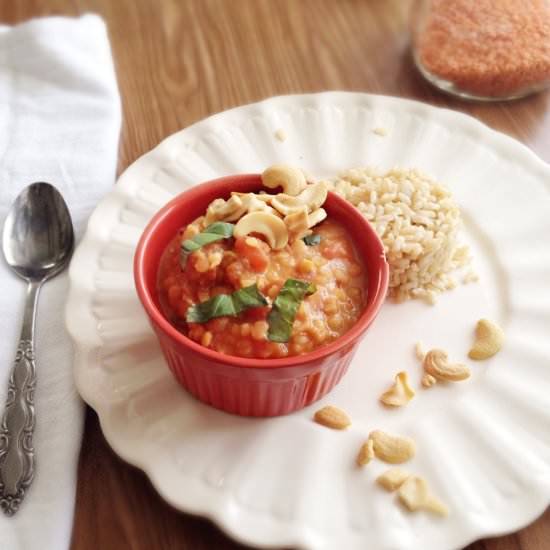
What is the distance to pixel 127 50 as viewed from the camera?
204cm

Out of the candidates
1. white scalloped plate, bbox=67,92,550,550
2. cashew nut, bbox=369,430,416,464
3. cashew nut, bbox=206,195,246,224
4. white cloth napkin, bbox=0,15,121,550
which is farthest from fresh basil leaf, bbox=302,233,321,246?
white cloth napkin, bbox=0,15,121,550

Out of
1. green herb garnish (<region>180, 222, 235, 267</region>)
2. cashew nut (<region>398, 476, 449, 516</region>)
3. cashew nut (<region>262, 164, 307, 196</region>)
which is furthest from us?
cashew nut (<region>262, 164, 307, 196</region>)

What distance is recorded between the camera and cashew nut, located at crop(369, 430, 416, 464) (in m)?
1.11

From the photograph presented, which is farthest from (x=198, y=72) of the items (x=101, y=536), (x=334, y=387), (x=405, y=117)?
(x=101, y=536)

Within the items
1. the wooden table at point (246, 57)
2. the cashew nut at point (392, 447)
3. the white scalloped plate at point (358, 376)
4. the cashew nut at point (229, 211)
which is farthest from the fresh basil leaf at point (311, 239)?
the wooden table at point (246, 57)

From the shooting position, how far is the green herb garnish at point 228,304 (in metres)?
1.07

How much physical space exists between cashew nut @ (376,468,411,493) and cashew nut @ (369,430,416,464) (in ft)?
0.09

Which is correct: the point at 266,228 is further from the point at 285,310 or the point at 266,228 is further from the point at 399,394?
the point at 399,394

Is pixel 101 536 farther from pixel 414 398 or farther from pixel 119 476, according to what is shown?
pixel 414 398

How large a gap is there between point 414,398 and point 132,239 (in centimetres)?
66

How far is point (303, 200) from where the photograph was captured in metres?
1.22

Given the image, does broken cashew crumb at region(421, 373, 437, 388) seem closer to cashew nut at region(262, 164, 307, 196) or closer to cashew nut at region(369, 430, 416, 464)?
cashew nut at region(369, 430, 416, 464)

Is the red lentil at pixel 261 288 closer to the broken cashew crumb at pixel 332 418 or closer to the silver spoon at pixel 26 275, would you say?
the broken cashew crumb at pixel 332 418

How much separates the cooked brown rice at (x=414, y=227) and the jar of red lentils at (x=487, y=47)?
0.50 metres
